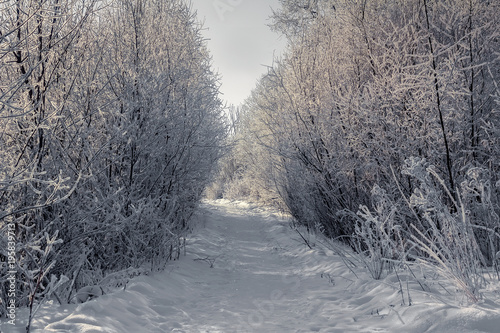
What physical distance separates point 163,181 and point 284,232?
15.4ft

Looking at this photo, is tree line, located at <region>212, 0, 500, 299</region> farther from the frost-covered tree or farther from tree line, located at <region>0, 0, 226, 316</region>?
tree line, located at <region>0, 0, 226, 316</region>

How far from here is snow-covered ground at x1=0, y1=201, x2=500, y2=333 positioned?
2723 mm

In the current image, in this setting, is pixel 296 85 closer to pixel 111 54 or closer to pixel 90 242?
pixel 111 54

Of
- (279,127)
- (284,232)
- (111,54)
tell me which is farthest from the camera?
(284,232)

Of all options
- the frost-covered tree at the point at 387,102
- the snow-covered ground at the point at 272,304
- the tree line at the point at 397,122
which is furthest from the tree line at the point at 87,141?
the frost-covered tree at the point at 387,102

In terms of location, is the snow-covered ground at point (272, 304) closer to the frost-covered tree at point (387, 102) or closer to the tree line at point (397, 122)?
the tree line at point (397, 122)

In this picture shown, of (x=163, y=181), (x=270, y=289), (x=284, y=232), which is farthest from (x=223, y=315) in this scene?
(x=284, y=232)

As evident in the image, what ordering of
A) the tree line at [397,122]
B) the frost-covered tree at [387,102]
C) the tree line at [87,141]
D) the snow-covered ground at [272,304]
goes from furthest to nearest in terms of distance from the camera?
1. the frost-covered tree at [387,102]
2. the tree line at [397,122]
3. the tree line at [87,141]
4. the snow-covered ground at [272,304]

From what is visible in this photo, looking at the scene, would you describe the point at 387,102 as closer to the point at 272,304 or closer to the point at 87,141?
the point at 272,304

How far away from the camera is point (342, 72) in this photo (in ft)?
19.9

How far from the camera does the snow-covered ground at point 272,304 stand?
8.93ft

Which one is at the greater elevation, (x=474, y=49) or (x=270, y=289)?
(x=474, y=49)

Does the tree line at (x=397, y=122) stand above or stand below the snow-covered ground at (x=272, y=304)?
above

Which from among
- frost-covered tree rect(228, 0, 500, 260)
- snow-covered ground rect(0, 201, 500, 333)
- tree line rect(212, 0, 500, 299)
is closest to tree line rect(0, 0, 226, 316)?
snow-covered ground rect(0, 201, 500, 333)
